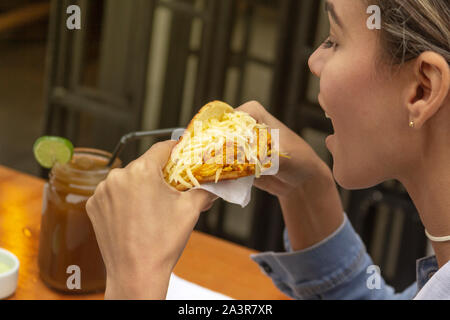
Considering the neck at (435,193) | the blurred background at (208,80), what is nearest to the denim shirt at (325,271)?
the neck at (435,193)

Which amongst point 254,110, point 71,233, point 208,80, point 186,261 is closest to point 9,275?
point 71,233

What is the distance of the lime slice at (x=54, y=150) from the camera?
1197 mm

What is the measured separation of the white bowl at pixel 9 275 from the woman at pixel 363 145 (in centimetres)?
32

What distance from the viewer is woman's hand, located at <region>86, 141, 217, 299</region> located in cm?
83

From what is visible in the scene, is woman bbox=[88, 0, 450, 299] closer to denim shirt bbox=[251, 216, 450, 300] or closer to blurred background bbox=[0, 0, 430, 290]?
denim shirt bbox=[251, 216, 450, 300]

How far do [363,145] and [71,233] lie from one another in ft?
1.74

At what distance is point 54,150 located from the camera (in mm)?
1209

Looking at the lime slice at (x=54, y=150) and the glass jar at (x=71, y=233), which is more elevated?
the lime slice at (x=54, y=150)

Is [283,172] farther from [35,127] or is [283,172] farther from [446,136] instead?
[35,127]

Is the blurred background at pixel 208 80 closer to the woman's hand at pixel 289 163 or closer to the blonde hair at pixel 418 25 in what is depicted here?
the woman's hand at pixel 289 163

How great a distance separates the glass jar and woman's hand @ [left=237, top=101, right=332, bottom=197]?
29cm

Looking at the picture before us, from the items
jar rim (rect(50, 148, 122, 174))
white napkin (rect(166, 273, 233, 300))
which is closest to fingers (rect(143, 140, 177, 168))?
jar rim (rect(50, 148, 122, 174))

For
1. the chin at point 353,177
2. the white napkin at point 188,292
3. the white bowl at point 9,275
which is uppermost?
the chin at point 353,177
